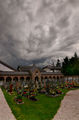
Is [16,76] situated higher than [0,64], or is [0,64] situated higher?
[0,64]

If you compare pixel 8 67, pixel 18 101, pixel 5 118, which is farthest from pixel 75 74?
pixel 5 118

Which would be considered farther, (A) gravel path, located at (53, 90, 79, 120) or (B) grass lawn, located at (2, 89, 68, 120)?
(B) grass lawn, located at (2, 89, 68, 120)

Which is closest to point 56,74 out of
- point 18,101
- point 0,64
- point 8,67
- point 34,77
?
point 34,77

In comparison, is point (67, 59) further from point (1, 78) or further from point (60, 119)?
point (60, 119)

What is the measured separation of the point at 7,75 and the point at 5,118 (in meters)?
30.9

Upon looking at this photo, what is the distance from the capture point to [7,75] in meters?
36.9

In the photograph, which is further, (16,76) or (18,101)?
(16,76)

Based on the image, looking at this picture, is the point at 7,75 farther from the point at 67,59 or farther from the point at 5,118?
the point at 67,59

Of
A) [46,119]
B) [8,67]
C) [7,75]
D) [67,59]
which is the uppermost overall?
[67,59]

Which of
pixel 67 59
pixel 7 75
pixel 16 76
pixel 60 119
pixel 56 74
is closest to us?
pixel 60 119

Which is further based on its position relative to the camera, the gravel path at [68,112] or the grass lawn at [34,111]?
the grass lawn at [34,111]

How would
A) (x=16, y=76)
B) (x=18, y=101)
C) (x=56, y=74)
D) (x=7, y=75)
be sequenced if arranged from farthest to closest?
(x=56, y=74) → (x=16, y=76) → (x=7, y=75) → (x=18, y=101)

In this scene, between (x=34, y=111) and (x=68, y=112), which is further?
(x=34, y=111)

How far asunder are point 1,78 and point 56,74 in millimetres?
30321
